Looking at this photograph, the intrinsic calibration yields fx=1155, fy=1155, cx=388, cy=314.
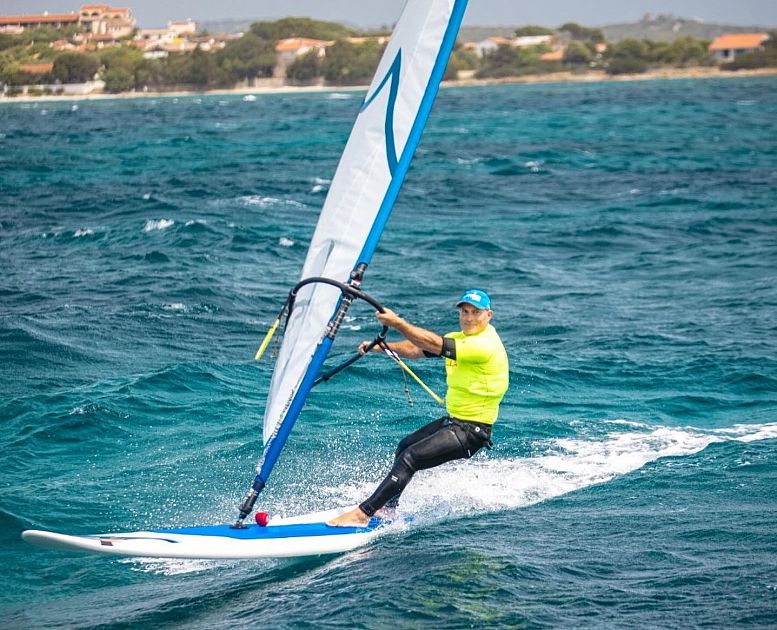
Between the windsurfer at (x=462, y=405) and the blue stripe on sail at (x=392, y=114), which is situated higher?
the blue stripe on sail at (x=392, y=114)

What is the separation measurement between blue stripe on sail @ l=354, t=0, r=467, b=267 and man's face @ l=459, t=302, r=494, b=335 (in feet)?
3.11

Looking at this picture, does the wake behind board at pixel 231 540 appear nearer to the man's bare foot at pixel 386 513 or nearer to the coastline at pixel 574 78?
the man's bare foot at pixel 386 513

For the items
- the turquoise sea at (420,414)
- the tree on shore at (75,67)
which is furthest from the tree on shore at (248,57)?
the turquoise sea at (420,414)

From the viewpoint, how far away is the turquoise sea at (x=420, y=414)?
7.85 m

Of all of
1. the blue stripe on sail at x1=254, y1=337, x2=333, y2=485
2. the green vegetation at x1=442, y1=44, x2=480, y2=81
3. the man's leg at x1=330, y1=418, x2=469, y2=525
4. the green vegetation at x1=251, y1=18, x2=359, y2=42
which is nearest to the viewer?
the blue stripe on sail at x1=254, y1=337, x2=333, y2=485

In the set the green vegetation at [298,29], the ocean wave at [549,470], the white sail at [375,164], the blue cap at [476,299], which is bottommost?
the ocean wave at [549,470]

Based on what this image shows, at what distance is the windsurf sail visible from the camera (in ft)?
25.2

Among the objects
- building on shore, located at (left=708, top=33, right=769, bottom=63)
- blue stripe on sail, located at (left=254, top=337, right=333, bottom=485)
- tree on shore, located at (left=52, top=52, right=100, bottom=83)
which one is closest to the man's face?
blue stripe on sail, located at (left=254, top=337, right=333, bottom=485)

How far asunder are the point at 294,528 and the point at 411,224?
1848 cm

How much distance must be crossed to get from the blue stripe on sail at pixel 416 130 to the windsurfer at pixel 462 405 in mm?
904

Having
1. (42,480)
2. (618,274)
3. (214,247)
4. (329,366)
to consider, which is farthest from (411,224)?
(42,480)

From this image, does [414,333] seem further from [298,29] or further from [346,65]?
[298,29]

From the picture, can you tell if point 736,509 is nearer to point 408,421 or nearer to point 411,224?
point 408,421

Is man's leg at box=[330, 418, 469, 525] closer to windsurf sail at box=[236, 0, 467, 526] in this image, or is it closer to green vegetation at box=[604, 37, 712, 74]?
windsurf sail at box=[236, 0, 467, 526]
